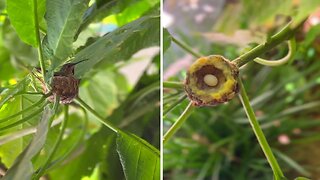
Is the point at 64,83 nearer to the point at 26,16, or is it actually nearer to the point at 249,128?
the point at 26,16

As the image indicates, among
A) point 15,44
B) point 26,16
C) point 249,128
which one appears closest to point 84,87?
point 15,44

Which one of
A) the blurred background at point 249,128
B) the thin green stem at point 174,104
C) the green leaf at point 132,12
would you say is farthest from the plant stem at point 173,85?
the blurred background at point 249,128

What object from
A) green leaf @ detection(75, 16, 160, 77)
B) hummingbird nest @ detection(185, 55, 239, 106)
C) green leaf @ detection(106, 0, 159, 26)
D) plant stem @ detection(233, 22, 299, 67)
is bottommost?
hummingbird nest @ detection(185, 55, 239, 106)

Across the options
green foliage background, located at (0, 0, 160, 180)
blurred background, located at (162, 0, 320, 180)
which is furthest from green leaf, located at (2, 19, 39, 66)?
blurred background, located at (162, 0, 320, 180)

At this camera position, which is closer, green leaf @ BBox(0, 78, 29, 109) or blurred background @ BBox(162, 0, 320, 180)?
green leaf @ BBox(0, 78, 29, 109)

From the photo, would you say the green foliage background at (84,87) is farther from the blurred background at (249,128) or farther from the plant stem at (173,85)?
the blurred background at (249,128)

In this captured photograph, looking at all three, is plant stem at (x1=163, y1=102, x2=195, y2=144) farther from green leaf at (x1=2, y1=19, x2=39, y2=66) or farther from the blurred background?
the blurred background

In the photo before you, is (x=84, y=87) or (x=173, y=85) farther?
(x=84, y=87)
